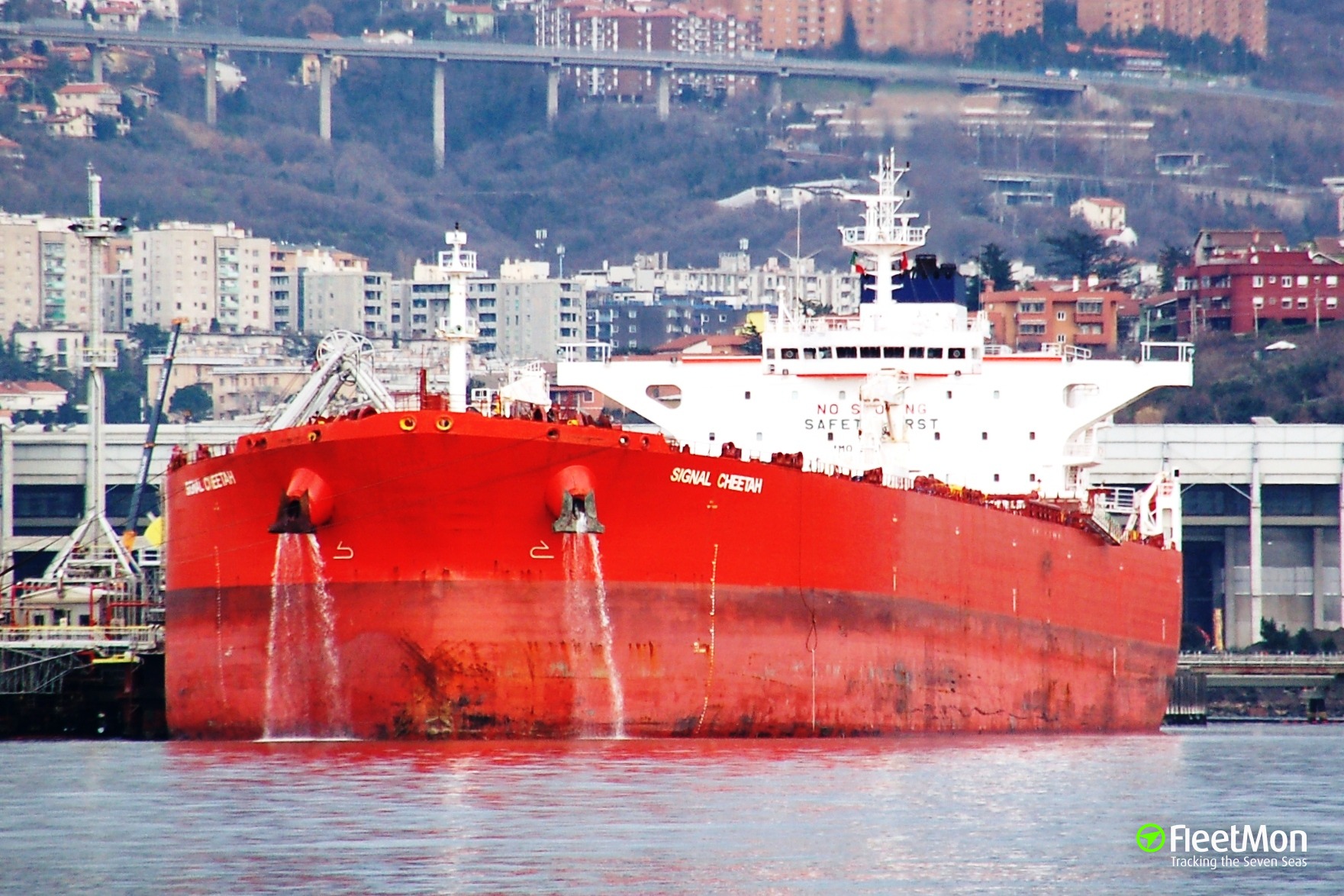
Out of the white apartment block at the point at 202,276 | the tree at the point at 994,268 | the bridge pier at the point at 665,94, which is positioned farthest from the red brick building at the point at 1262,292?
the bridge pier at the point at 665,94

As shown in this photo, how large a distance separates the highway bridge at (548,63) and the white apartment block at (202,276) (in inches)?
439

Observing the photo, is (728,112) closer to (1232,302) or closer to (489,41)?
(489,41)

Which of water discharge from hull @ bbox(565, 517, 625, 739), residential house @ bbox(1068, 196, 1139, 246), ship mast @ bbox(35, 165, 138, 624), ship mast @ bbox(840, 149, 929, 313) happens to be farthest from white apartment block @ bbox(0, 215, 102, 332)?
water discharge from hull @ bbox(565, 517, 625, 739)

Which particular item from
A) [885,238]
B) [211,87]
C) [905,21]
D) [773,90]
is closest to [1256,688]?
[885,238]

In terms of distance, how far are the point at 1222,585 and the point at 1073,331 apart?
24563 mm

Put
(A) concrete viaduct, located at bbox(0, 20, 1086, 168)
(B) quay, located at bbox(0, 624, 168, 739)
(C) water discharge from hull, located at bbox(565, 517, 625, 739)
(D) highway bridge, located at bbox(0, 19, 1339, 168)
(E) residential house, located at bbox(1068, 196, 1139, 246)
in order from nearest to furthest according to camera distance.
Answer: (C) water discharge from hull, located at bbox(565, 517, 625, 739) < (B) quay, located at bbox(0, 624, 168, 739) < (D) highway bridge, located at bbox(0, 19, 1339, 168) < (E) residential house, located at bbox(1068, 196, 1139, 246) < (A) concrete viaduct, located at bbox(0, 20, 1086, 168)

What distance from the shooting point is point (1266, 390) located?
8556cm

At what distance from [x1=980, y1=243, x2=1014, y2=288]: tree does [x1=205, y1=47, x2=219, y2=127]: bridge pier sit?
41185 millimetres

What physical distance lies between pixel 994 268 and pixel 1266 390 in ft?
42.4

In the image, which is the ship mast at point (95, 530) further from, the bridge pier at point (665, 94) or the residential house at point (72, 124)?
the bridge pier at point (665, 94)

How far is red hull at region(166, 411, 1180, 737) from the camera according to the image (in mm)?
31781

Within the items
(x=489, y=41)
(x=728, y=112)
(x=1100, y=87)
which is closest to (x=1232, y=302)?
(x=1100, y=87)

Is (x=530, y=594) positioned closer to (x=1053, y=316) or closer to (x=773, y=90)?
(x=1053, y=316)

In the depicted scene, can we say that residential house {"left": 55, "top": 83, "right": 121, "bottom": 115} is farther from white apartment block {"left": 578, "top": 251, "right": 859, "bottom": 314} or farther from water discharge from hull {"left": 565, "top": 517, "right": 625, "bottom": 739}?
water discharge from hull {"left": 565, "top": 517, "right": 625, "bottom": 739}
